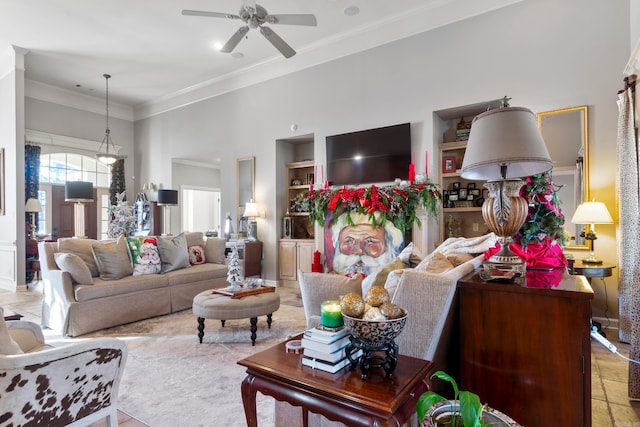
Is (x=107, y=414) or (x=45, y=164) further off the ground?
(x=45, y=164)

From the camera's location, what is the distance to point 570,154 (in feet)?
13.1

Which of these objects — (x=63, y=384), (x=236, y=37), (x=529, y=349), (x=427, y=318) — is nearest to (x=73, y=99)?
(x=236, y=37)

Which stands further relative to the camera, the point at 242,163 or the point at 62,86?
the point at 62,86

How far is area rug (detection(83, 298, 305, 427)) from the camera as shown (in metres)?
2.15

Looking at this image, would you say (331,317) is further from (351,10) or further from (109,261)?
(351,10)

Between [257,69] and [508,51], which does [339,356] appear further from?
[257,69]

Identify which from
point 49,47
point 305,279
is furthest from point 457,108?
point 49,47

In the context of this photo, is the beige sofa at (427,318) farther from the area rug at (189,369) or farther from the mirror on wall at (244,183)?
the mirror on wall at (244,183)

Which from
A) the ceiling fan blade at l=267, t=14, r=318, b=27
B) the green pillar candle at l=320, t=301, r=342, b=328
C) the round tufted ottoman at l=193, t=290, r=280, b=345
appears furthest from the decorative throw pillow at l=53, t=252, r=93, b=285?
the green pillar candle at l=320, t=301, r=342, b=328

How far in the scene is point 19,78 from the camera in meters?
6.06

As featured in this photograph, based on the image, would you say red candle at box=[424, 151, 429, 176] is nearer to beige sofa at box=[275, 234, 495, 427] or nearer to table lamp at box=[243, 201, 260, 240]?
beige sofa at box=[275, 234, 495, 427]

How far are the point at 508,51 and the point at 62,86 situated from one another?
8685 mm

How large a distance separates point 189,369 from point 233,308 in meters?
0.61

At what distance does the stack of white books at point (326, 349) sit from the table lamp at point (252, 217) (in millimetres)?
5424
